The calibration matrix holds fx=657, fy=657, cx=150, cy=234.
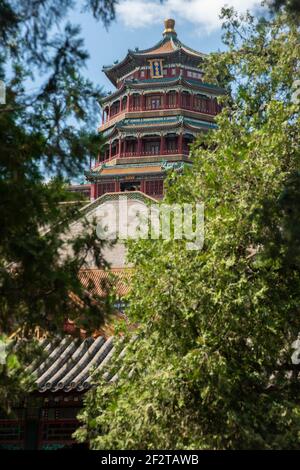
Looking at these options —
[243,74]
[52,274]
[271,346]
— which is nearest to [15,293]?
[52,274]

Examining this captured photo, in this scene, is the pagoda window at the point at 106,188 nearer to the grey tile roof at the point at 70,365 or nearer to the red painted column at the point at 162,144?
the red painted column at the point at 162,144

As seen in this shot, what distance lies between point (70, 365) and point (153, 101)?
23.6 metres

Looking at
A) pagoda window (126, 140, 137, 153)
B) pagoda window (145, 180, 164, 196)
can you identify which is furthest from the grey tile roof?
pagoda window (126, 140, 137, 153)

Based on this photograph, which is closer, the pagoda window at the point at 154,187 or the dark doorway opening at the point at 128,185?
the pagoda window at the point at 154,187

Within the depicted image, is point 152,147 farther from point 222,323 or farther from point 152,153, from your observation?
point 222,323

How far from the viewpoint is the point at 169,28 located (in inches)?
1305

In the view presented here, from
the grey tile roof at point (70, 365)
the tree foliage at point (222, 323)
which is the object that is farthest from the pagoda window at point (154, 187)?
the tree foliage at point (222, 323)

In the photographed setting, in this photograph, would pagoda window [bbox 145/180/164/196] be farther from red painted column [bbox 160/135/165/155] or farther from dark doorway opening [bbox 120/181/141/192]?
red painted column [bbox 160/135/165/155]

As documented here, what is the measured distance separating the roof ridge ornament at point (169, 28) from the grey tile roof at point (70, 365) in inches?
988

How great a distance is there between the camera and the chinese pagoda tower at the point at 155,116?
30.8m

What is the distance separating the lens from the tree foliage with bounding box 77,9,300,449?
6219 millimetres

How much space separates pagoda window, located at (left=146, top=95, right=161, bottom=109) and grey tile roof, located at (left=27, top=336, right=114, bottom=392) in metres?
22.3

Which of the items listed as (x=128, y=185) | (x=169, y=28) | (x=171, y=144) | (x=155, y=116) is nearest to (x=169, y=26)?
(x=169, y=28)

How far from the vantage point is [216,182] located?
7.36m
